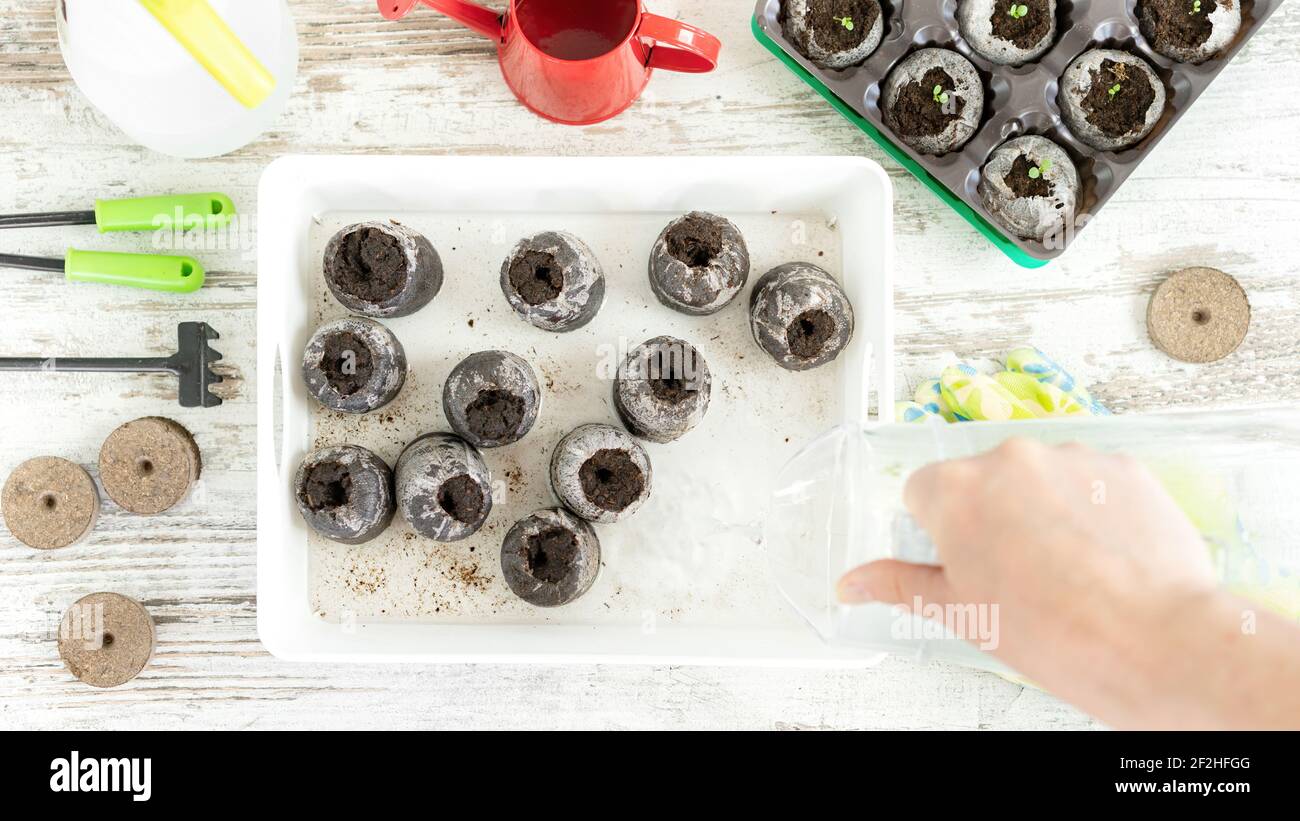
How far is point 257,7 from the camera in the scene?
1153 mm

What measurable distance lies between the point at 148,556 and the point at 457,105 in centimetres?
76

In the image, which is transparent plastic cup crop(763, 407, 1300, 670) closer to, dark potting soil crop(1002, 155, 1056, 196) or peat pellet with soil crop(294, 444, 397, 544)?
dark potting soil crop(1002, 155, 1056, 196)

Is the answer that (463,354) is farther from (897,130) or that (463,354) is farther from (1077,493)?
(1077,493)

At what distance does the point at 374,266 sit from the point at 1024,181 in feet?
2.80

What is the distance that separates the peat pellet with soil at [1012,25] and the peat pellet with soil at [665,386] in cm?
59

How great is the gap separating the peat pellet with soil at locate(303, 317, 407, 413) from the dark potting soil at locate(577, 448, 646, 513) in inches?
11.0

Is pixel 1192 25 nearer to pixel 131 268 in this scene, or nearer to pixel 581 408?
pixel 581 408

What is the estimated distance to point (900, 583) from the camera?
740mm

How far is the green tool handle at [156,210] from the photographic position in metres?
1.19

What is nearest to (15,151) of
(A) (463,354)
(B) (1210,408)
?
(A) (463,354)

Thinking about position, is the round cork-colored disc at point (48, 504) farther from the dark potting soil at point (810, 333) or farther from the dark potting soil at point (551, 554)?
the dark potting soil at point (810, 333)

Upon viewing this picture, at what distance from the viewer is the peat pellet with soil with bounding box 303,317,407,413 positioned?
43.2 inches

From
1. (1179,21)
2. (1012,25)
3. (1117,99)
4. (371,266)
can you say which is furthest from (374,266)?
(1179,21)

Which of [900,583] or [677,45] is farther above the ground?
[677,45]
